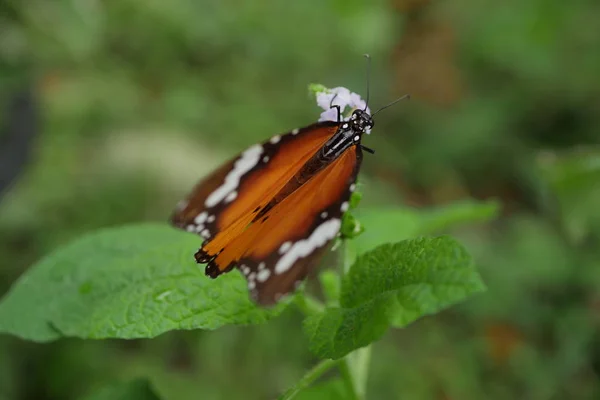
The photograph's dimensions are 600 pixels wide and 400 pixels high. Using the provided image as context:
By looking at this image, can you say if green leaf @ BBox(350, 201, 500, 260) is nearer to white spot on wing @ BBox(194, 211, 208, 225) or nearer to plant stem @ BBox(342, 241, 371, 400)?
plant stem @ BBox(342, 241, 371, 400)

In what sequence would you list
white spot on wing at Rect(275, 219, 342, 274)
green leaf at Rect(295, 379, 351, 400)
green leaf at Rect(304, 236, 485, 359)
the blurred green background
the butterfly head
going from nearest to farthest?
green leaf at Rect(304, 236, 485, 359), white spot on wing at Rect(275, 219, 342, 274), the butterfly head, green leaf at Rect(295, 379, 351, 400), the blurred green background

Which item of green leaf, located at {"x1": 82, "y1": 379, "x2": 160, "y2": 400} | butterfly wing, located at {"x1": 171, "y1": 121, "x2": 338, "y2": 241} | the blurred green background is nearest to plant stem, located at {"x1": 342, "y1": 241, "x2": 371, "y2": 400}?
butterfly wing, located at {"x1": 171, "y1": 121, "x2": 338, "y2": 241}

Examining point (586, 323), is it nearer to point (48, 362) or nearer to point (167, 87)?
point (48, 362)

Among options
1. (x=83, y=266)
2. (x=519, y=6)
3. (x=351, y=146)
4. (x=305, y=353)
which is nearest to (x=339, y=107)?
(x=351, y=146)

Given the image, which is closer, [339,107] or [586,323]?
[339,107]

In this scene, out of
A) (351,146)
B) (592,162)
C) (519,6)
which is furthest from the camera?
(519,6)

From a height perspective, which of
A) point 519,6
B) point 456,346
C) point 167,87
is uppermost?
point 167,87

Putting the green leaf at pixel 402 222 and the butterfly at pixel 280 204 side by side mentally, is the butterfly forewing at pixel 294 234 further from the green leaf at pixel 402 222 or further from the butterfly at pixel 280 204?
the green leaf at pixel 402 222

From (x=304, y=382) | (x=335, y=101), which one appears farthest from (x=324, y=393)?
(x=335, y=101)
